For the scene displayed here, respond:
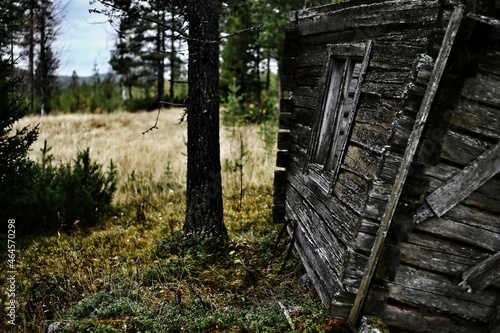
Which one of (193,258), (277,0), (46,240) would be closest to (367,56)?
(193,258)

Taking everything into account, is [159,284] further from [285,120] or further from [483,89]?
[483,89]

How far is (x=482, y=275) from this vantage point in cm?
335

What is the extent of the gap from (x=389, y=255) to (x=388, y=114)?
3.93ft

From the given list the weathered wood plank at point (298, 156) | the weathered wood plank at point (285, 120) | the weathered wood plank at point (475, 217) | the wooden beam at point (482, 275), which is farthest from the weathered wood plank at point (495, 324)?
the weathered wood plank at point (285, 120)

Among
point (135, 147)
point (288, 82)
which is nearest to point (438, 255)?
point (288, 82)

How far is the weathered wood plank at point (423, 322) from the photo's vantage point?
11.8 ft

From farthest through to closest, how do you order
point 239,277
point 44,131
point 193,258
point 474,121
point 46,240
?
1. point 44,131
2. point 46,240
3. point 193,258
4. point 239,277
5. point 474,121

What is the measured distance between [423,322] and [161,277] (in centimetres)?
323

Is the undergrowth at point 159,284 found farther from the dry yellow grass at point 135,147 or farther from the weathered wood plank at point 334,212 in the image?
the dry yellow grass at point 135,147

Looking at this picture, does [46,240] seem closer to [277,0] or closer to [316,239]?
[316,239]

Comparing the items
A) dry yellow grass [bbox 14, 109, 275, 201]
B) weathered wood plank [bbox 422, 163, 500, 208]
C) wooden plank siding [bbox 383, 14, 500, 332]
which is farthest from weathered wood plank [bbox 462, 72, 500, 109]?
dry yellow grass [bbox 14, 109, 275, 201]

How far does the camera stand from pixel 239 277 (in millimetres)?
5312

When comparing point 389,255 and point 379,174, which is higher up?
point 379,174

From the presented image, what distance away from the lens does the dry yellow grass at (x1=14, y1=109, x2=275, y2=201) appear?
10.2 meters
